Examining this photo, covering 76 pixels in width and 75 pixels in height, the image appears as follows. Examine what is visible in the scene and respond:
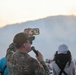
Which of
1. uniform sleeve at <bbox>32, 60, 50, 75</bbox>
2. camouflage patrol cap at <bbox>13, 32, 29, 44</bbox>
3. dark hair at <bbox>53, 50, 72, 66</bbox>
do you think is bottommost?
dark hair at <bbox>53, 50, 72, 66</bbox>

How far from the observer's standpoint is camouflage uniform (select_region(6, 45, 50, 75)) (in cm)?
344

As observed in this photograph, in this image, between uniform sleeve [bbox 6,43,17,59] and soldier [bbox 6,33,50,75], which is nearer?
soldier [bbox 6,33,50,75]

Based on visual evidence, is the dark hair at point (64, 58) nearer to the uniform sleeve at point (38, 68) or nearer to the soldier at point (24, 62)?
the soldier at point (24, 62)

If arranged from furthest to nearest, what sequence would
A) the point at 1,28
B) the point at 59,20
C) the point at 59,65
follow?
the point at 1,28 < the point at 59,20 < the point at 59,65

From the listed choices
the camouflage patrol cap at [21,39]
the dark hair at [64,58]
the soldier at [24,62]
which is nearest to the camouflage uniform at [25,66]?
the soldier at [24,62]

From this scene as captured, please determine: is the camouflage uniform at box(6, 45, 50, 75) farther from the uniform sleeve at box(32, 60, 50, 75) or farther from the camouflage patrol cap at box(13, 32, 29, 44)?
the camouflage patrol cap at box(13, 32, 29, 44)

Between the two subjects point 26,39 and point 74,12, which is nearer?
point 26,39

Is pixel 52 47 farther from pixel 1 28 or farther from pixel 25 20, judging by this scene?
pixel 1 28

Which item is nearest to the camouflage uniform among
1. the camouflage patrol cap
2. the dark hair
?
the camouflage patrol cap

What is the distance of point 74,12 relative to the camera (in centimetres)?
1012

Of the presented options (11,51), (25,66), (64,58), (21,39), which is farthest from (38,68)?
(64,58)

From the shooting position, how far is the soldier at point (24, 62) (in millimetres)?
3443

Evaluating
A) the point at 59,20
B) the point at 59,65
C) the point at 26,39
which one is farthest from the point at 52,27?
the point at 26,39

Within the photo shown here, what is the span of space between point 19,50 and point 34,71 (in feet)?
0.88
